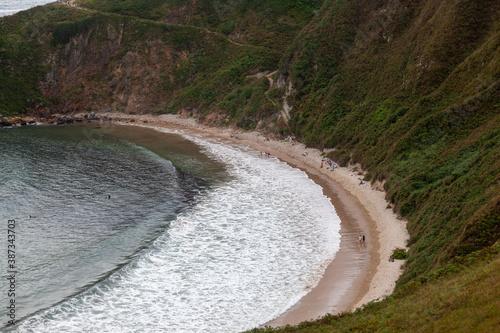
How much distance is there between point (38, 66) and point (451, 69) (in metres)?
99.5

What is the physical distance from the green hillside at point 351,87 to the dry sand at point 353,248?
1.73m

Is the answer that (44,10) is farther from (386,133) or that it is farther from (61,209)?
(386,133)

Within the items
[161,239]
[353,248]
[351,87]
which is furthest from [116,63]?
[353,248]

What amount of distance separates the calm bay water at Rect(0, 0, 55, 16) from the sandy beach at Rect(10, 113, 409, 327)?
4404 inches

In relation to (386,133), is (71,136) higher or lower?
lower

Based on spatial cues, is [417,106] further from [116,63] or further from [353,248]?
[116,63]

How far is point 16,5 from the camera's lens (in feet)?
488

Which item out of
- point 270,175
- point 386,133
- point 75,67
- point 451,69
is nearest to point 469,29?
point 451,69

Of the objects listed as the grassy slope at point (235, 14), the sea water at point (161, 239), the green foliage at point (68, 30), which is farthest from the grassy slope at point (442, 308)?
the green foliage at point (68, 30)

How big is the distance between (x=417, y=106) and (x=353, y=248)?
1007 inches

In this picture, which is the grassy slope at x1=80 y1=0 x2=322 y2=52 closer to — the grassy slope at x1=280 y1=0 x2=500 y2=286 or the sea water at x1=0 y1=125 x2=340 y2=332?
the grassy slope at x1=280 y1=0 x2=500 y2=286

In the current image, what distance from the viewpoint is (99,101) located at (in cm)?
11412

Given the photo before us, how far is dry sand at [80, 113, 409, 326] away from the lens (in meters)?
31.8

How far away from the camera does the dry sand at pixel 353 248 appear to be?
31.8m
